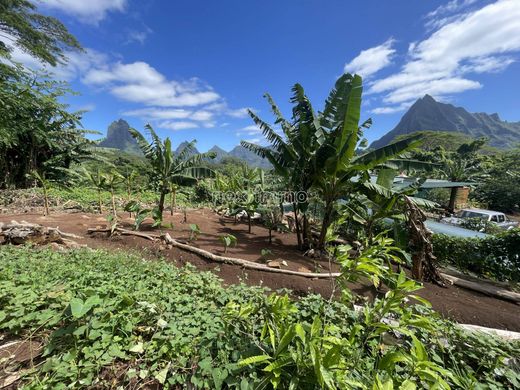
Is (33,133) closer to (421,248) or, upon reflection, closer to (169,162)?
(169,162)

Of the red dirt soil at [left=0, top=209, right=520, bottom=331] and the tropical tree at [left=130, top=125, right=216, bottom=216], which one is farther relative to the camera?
the tropical tree at [left=130, top=125, right=216, bottom=216]

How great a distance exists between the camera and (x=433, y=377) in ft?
4.28

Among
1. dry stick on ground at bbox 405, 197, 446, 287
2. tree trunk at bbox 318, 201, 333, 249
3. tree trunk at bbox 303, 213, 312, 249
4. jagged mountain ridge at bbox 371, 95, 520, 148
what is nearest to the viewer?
dry stick on ground at bbox 405, 197, 446, 287

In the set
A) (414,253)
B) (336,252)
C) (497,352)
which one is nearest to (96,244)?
(336,252)

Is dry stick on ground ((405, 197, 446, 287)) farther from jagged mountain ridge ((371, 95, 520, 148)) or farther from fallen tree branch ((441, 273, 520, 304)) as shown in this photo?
jagged mountain ridge ((371, 95, 520, 148))

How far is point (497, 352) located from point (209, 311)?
265 centimetres

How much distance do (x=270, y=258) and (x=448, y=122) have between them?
185 m

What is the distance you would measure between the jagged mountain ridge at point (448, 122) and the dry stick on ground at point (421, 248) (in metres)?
151

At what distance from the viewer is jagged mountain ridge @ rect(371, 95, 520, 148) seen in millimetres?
143750

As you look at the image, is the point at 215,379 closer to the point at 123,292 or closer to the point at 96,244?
the point at 123,292

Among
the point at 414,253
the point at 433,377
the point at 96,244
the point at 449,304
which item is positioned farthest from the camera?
the point at 96,244

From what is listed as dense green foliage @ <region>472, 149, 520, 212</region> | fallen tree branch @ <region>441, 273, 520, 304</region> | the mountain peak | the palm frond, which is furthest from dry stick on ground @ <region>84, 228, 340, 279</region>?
the mountain peak

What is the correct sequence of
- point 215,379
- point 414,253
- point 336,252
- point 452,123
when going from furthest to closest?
point 452,123
point 414,253
point 336,252
point 215,379

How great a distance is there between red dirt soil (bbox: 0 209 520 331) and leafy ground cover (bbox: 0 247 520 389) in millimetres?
1971
